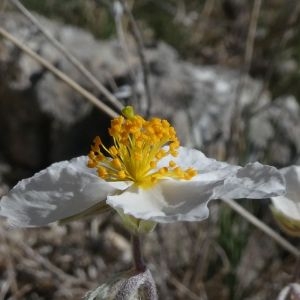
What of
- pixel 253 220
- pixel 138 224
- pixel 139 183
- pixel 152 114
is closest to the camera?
pixel 138 224

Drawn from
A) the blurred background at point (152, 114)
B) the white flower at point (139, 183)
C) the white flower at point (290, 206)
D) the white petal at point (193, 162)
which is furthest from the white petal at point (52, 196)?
the blurred background at point (152, 114)

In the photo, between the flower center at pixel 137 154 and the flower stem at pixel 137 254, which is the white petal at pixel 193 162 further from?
the flower stem at pixel 137 254

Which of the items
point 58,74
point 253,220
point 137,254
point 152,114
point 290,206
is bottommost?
point 137,254

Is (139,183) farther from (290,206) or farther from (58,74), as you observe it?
(58,74)

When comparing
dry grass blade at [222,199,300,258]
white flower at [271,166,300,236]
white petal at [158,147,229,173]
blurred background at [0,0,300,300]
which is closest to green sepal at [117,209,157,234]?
white petal at [158,147,229,173]

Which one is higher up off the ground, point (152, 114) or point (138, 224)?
point (152, 114)

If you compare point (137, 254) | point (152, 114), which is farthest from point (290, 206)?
point (152, 114)
